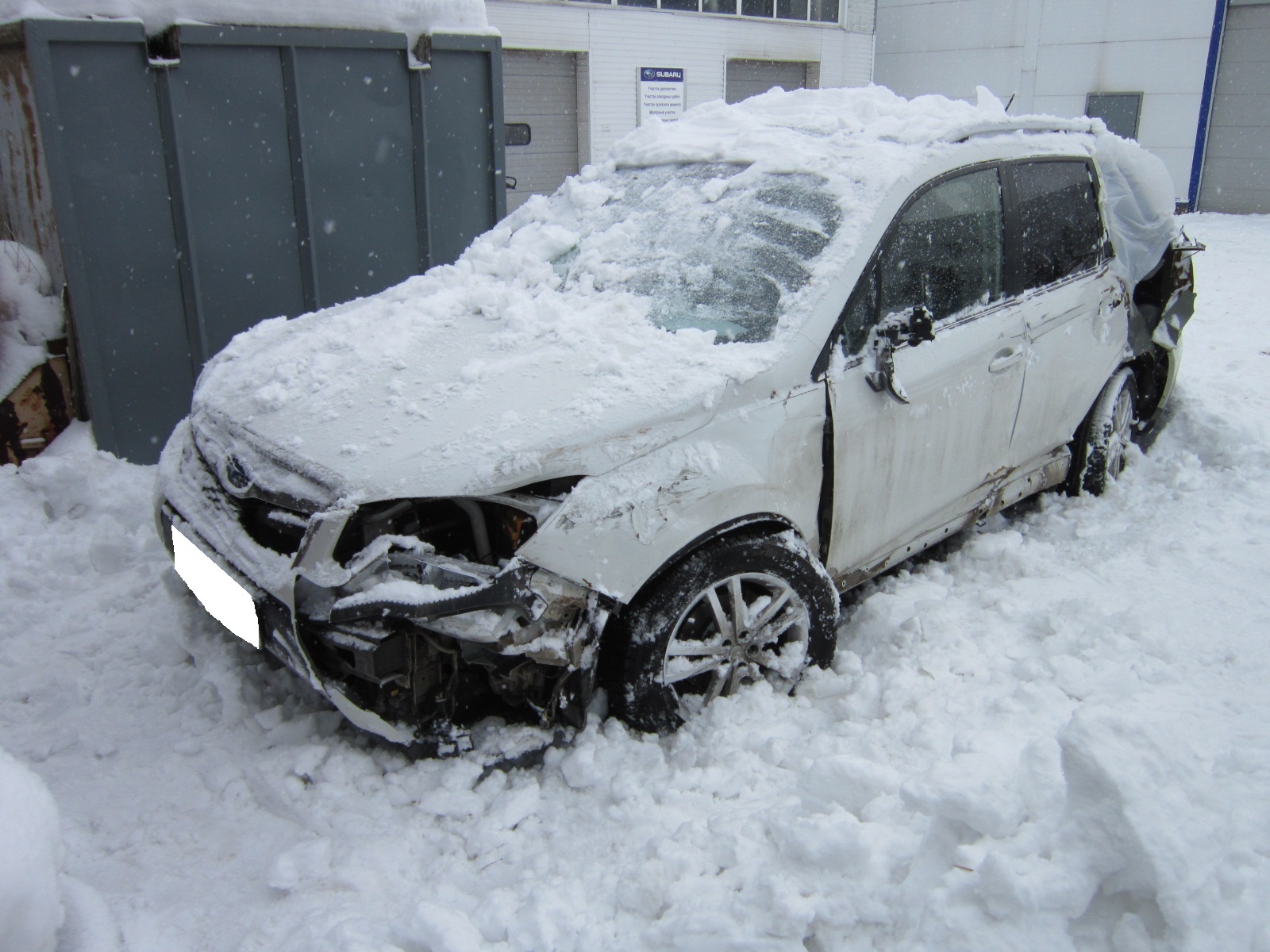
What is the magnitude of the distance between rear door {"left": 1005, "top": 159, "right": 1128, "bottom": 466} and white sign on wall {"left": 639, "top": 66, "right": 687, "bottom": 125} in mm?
9448

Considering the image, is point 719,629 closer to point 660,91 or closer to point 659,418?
point 659,418

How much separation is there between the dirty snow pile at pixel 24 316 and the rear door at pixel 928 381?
13.6ft

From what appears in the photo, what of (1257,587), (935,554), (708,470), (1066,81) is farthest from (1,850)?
(1066,81)

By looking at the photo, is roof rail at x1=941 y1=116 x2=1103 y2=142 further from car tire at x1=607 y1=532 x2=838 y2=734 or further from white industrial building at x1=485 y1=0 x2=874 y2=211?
white industrial building at x1=485 y1=0 x2=874 y2=211

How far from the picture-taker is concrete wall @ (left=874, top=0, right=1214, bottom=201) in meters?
15.4

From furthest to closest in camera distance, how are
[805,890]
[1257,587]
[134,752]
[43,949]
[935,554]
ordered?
[935,554] → [1257,587] → [134,752] → [805,890] → [43,949]

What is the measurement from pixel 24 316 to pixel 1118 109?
1670 cm

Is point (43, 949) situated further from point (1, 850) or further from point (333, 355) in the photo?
point (333, 355)

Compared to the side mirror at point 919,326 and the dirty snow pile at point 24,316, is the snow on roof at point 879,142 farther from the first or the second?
the dirty snow pile at point 24,316

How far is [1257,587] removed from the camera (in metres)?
3.69

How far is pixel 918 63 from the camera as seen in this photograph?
17969mm

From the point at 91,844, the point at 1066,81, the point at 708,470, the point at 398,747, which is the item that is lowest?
the point at 91,844

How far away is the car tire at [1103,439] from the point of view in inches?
179

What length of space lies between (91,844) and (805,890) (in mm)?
1942
